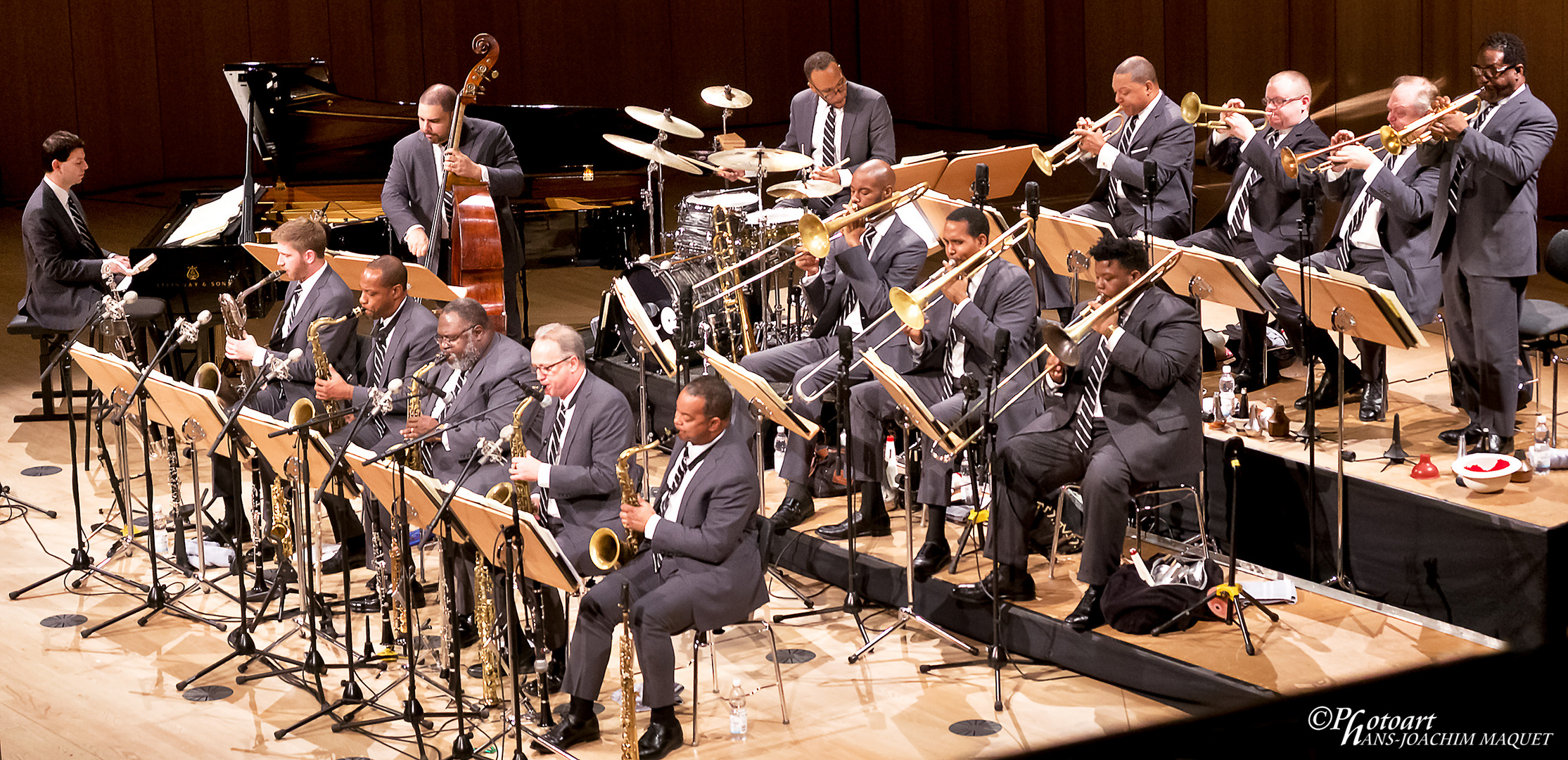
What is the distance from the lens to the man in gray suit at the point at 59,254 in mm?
7832

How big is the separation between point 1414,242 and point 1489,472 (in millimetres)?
1364

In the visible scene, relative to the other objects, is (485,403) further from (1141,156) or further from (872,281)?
(1141,156)

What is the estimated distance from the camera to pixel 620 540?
16.3 feet

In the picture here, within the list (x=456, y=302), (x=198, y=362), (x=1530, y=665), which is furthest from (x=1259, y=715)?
(x=198, y=362)

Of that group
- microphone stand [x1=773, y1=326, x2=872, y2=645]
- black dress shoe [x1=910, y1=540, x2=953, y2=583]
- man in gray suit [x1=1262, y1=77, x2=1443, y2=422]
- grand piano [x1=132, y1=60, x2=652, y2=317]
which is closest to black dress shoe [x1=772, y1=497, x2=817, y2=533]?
microphone stand [x1=773, y1=326, x2=872, y2=645]

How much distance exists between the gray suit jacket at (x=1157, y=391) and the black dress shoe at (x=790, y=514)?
159 cm

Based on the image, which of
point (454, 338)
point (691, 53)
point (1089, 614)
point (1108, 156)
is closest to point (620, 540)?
point (454, 338)

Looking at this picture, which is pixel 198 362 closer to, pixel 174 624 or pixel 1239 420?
pixel 174 624

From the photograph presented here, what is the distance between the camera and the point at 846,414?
5.48 m

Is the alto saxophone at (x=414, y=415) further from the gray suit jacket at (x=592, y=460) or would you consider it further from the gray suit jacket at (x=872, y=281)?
the gray suit jacket at (x=872, y=281)

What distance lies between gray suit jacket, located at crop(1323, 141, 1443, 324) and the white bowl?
109 cm

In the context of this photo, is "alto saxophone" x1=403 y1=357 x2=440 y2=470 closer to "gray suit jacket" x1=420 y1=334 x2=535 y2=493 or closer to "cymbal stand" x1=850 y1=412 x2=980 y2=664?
"gray suit jacket" x1=420 y1=334 x2=535 y2=493

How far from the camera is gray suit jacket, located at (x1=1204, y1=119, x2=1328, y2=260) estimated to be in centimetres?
675

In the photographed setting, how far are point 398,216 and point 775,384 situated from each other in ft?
7.14
